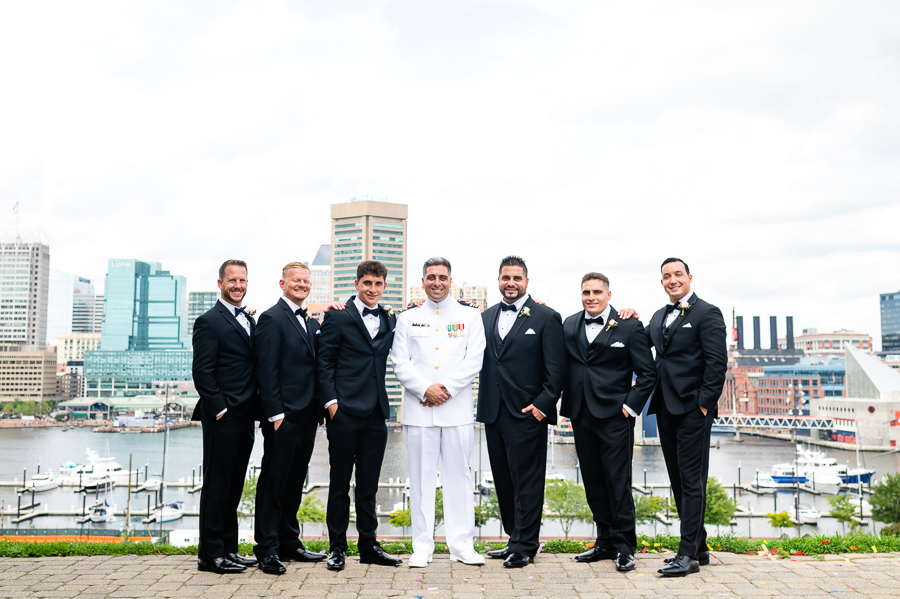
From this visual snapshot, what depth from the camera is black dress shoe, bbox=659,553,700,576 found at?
483 cm

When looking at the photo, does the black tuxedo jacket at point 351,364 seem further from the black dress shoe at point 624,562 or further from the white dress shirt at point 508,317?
the black dress shoe at point 624,562

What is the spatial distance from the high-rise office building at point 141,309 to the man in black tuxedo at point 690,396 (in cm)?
15693

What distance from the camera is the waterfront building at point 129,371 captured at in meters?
128

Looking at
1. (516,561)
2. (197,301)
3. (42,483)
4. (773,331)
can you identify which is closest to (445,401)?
(516,561)

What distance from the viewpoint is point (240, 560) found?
509cm

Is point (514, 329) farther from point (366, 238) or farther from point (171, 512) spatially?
point (366, 238)

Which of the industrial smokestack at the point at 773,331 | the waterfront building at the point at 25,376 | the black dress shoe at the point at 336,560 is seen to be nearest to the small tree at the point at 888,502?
the black dress shoe at the point at 336,560

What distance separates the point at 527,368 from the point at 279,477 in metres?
2.15

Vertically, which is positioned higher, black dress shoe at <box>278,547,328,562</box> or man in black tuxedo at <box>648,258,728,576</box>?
man in black tuxedo at <box>648,258,728,576</box>

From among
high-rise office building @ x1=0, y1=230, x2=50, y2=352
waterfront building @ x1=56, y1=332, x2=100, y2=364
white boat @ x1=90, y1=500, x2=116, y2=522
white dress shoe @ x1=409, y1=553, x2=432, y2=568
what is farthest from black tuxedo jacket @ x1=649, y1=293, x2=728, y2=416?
waterfront building @ x1=56, y1=332, x2=100, y2=364

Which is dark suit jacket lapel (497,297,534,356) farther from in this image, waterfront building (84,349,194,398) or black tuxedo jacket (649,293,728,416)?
waterfront building (84,349,194,398)

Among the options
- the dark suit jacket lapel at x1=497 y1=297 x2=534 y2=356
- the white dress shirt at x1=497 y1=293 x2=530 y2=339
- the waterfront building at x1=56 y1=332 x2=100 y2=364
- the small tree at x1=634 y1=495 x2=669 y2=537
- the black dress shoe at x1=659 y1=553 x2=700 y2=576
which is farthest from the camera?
the waterfront building at x1=56 y1=332 x2=100 y2=364

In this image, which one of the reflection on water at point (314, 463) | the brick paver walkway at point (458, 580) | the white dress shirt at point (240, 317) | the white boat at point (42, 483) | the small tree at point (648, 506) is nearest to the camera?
the brick paver walkway at point (458, 580)

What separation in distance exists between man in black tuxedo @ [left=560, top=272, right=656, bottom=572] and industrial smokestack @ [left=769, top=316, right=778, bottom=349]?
445ft
